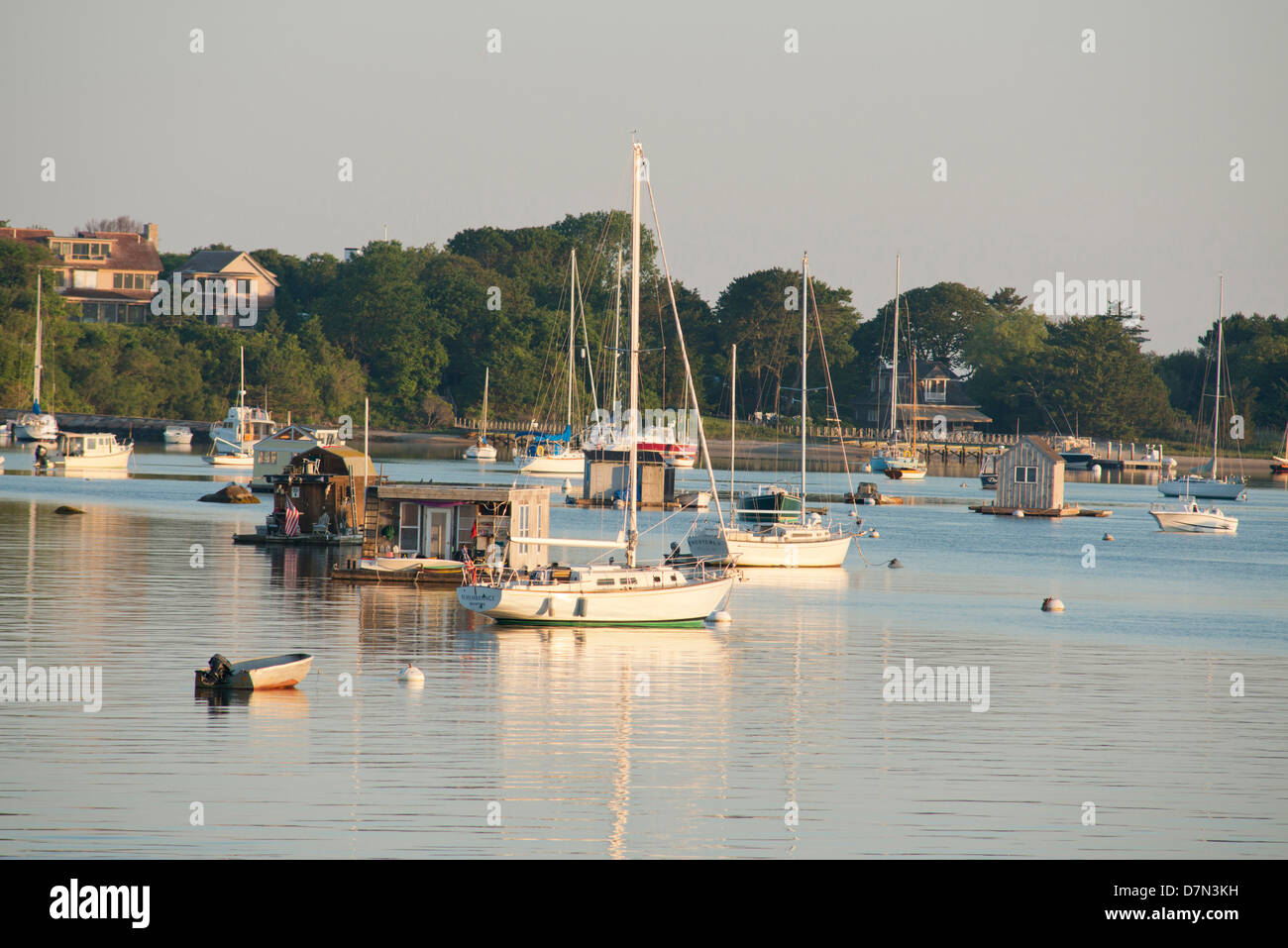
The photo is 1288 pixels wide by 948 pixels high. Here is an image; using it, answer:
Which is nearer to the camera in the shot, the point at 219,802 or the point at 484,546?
the point at 219,802

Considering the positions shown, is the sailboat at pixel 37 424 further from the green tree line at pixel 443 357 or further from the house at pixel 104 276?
the house at pixel 104 276

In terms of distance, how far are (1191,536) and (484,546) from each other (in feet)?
192

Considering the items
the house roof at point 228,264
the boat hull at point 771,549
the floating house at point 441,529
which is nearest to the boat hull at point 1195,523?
the boat hull at point 771,549

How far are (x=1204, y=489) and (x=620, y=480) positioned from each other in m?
57.5

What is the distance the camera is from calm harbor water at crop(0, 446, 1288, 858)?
72.3 ft

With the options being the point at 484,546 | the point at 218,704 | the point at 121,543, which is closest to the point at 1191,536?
the point at 484,546

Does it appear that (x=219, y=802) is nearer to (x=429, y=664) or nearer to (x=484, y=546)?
(x=429, y=664)

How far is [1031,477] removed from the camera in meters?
98.3

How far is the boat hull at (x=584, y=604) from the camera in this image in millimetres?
39562

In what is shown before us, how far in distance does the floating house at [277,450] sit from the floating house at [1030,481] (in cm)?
4517

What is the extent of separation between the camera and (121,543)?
60.8m

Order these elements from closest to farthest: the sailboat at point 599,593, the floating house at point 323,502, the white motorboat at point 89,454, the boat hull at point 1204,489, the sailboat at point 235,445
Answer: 1. the sailboat at point 599,593
2. the floating house at point 323,502
3. the white motorboat at point 89,454
4. the boat hull at point 1204,489
5. the sailboat at point 235,445

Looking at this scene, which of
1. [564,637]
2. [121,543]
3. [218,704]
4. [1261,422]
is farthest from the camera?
[1261,422]

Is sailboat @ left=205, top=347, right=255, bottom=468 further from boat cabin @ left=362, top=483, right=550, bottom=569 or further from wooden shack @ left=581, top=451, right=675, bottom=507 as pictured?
boat cabin @ left=362, top=483, right=550, bottom=569
